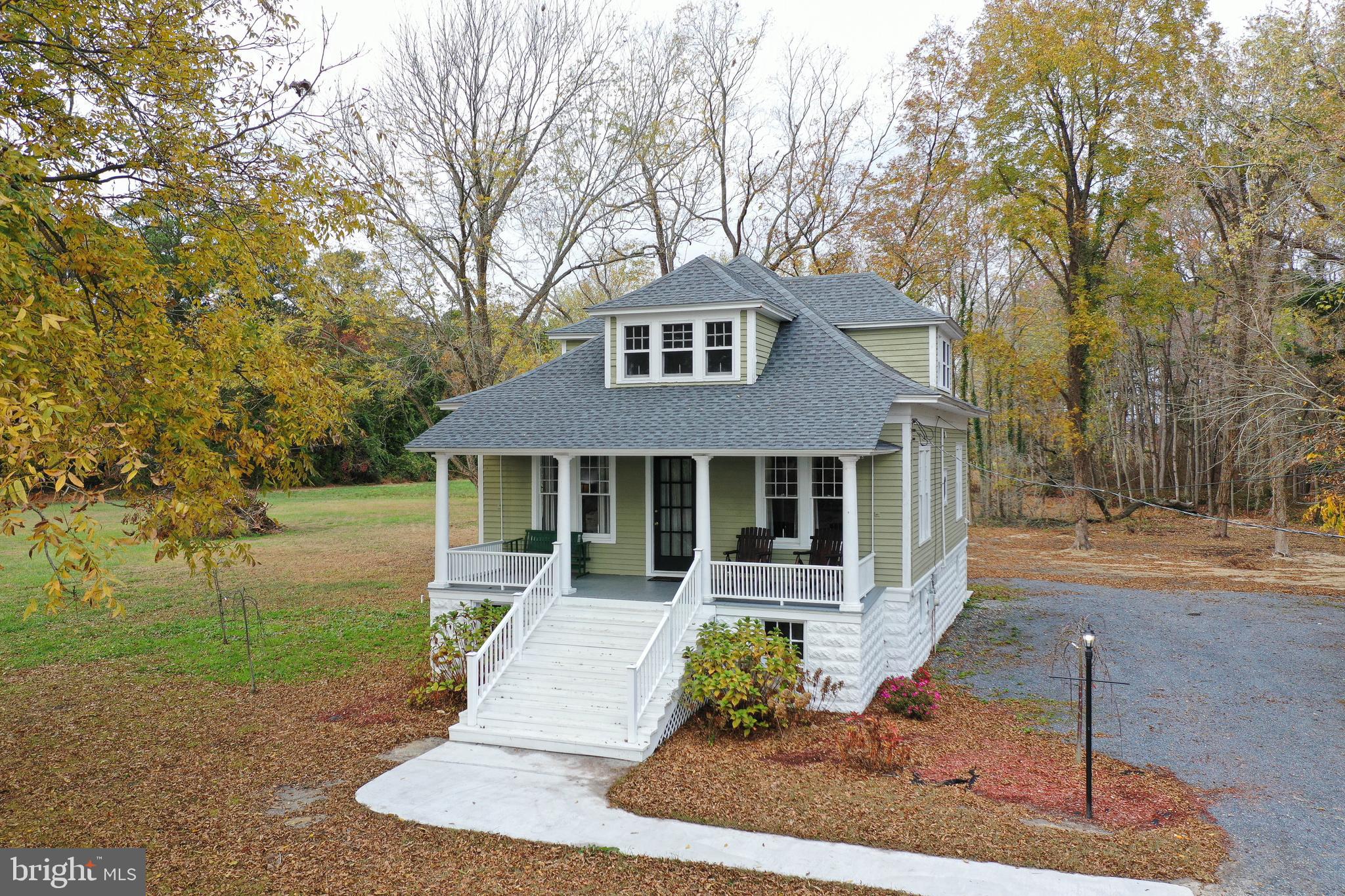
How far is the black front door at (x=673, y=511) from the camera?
49.3 ft

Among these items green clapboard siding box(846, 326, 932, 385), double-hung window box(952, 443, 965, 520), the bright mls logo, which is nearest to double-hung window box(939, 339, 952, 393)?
green clapboard siding box(846, 326, 932, 385)

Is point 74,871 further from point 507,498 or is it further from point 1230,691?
point 1230,691

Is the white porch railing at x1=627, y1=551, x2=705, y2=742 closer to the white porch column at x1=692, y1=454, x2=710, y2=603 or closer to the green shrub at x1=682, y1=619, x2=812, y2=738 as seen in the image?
the white porch column at x1=692, y1=454, x2=710, y2=603

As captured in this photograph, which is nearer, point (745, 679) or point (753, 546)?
→ point (745, 679)

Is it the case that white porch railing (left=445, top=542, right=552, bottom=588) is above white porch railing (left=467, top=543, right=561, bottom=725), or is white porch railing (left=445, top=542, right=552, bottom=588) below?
above

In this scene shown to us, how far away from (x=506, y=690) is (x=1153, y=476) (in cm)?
3872

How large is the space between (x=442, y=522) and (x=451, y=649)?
7.44 ft

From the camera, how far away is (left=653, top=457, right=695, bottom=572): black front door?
15.0 meters

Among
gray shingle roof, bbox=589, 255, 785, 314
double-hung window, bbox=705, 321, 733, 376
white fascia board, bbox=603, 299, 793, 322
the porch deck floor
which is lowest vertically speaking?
the porch deck floor

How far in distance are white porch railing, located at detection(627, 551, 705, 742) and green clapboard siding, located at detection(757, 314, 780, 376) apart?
12.9ft

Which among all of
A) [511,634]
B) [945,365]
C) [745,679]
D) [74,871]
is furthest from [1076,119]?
[74,871]

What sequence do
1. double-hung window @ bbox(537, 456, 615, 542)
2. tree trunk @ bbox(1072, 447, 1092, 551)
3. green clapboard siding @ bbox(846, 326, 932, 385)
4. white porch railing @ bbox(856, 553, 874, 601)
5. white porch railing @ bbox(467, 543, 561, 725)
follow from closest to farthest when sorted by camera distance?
1. white porch railing @ bbox(467, 543, 561, 725)
2. white porch railing @ bbox(856, 553, 874, 601)
3. double-hung window @ bbox(537, 456, 615, 542)
4. green clapboard siding @ bbox(846, 326, 932, 385)
5. tree trunk @ bbox(1072, 447, 1092, 551)

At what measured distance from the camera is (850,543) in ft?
38.9

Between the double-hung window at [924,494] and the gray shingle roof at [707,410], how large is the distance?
1848 mm
